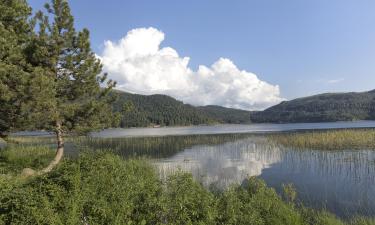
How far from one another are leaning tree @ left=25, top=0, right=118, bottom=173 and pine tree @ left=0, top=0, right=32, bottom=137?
0.73 metres

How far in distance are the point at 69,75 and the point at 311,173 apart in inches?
747

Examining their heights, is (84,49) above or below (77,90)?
above

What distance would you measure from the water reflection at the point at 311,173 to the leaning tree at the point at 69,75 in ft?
20.8

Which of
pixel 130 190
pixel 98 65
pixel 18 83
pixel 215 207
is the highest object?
pixel 98 65

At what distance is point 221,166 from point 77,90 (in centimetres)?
1437

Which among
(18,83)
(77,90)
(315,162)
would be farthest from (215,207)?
(315,162)

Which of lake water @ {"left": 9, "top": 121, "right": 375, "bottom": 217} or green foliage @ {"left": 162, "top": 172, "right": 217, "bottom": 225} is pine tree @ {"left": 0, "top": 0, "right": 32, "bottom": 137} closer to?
lake water @ {"left": 9, "top": 121, "right": 375, "bottom": 217}

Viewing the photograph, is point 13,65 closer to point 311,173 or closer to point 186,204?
point 186,204

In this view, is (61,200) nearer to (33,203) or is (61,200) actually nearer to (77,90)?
(33,203)

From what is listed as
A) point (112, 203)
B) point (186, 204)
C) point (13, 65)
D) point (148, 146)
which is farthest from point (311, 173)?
point (148, 146)

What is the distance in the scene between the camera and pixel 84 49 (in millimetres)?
20234

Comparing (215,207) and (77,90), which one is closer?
(215,207)

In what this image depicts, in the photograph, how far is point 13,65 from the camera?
1480 cm

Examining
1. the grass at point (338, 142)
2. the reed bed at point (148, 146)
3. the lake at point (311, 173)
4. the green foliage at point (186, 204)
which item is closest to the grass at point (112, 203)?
the green foliage at point (186, 204)
